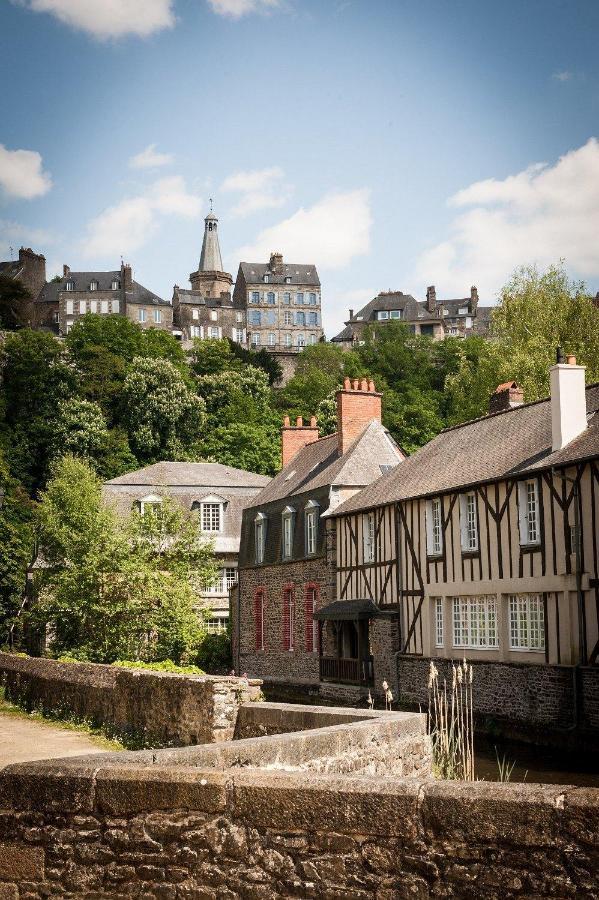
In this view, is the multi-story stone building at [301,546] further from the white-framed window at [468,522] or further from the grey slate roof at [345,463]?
the white-framed window at [468,522]

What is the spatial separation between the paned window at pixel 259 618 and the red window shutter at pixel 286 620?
1.62m

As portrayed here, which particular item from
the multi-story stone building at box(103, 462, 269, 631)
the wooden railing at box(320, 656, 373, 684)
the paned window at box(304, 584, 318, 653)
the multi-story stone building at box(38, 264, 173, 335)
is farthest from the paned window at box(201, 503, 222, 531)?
the multi-story stone building at box(38, 264, 173, 335)

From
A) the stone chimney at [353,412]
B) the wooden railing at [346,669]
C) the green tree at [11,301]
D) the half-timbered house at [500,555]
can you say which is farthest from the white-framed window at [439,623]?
the green tree at [11,301]

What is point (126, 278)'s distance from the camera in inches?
3903

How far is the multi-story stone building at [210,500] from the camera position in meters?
35.9

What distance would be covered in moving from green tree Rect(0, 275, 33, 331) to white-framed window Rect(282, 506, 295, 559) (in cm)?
6325

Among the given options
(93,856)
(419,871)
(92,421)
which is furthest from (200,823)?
(92,421)

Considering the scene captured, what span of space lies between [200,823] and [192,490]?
3242 cm

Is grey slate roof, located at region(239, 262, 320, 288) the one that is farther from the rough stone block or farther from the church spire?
the rough stone block

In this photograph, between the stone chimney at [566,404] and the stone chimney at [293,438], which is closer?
the stone chimney at [566,404]

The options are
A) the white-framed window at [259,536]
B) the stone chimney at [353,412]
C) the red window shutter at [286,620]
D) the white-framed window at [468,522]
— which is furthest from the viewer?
the white-framed window at [259,536]

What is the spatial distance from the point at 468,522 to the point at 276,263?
3465 inches

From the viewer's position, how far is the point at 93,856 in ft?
15.6

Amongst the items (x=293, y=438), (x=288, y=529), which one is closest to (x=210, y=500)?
(x=293, y=438)
